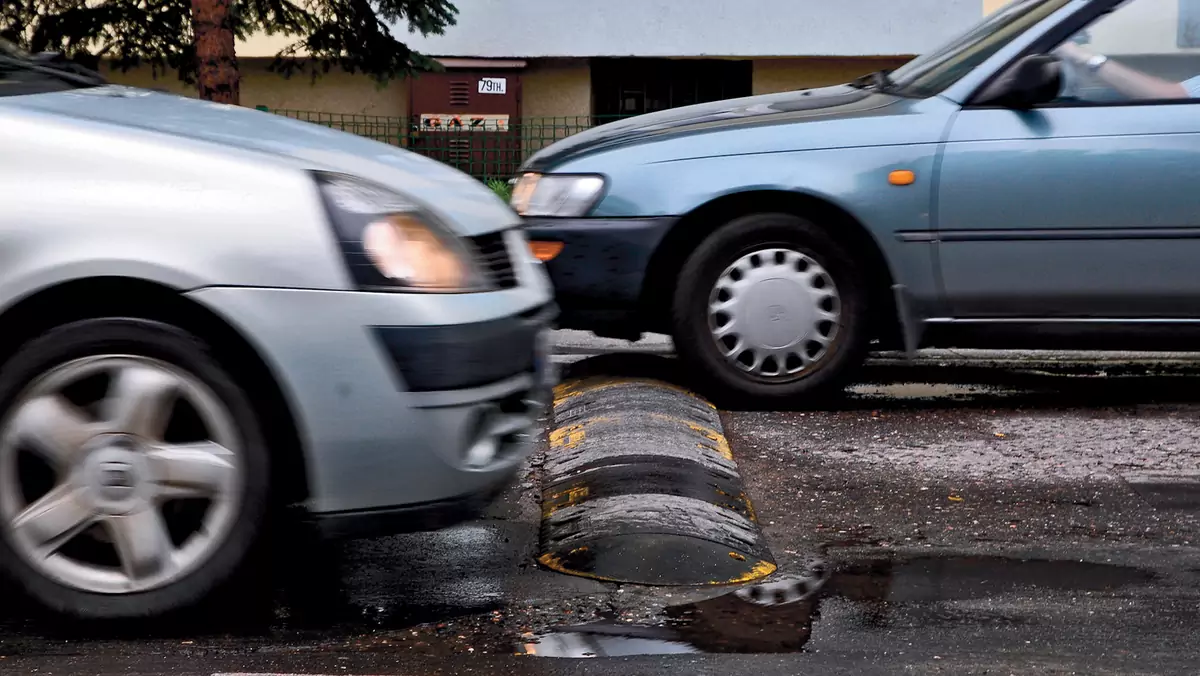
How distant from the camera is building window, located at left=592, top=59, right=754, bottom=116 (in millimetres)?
19812

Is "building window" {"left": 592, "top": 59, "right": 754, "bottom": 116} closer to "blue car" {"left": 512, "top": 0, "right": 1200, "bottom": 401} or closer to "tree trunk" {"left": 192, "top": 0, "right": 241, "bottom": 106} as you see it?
"tree trunk" {"left": 192, "top": 0, "right": 241, "bottom": 106}

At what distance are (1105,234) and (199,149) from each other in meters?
3.50

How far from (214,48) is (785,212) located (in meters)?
7.07

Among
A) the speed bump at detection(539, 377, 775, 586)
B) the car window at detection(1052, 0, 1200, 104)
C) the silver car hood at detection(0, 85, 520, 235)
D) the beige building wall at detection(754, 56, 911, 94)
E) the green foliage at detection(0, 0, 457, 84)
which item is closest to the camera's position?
the silver car hood at detection(0, 85, 520, 235)

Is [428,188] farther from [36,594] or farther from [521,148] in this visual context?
[521,148]

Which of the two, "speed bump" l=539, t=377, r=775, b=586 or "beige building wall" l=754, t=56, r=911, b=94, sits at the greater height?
"beige building wall" l=754, t=56, r=911, b=94

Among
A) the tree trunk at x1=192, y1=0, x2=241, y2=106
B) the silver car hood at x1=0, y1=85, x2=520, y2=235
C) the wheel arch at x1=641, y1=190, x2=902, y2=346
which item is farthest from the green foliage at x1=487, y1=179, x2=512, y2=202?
the silver car hood at x1=0, y1=85, x2=520, y2=235

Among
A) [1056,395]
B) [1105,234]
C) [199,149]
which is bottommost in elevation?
[1056,395]

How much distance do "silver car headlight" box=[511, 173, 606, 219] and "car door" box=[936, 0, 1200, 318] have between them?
1.27 meters

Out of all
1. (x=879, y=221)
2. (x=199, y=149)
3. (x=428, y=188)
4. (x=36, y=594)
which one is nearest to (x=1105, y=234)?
(x=879, y=221)

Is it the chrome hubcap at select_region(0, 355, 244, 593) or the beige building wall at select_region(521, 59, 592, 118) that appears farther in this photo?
the beige building wall at select_region(521, 59, 592, 118)

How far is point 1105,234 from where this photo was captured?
5648 mm

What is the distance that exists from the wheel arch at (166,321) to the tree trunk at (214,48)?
871 centimetres

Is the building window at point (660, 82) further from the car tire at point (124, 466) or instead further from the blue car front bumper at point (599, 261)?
the car tire at point (124, 466)
